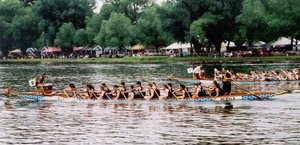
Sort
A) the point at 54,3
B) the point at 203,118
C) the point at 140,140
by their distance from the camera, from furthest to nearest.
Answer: the point at 54,3 < the point at 203,118 < the point at 140,140

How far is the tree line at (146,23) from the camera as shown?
369 ft

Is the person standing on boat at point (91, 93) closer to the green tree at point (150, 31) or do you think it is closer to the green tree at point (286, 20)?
the green tree at point (286, 20)

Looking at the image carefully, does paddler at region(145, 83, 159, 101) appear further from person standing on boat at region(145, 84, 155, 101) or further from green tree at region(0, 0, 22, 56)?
green tree at region(0, 0, 22, 56)

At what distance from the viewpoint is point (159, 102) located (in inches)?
1800

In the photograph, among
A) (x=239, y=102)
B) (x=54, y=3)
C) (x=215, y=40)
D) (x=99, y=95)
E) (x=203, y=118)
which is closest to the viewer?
(x=203, y=118)

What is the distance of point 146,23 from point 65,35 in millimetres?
27062

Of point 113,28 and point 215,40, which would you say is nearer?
point 215,40

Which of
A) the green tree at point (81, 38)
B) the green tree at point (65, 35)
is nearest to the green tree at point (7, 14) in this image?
the green tree at point (65, 35)

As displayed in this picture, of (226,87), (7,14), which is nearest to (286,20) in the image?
(226,87)

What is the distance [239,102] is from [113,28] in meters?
105

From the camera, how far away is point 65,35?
16188 centimetres

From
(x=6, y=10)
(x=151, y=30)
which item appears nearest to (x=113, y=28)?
(x=151, y=30)

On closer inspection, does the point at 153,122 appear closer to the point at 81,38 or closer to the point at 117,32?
the point at 117,32

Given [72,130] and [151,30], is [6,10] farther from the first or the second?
[72,130]
